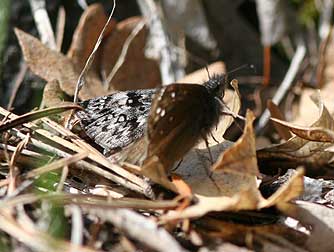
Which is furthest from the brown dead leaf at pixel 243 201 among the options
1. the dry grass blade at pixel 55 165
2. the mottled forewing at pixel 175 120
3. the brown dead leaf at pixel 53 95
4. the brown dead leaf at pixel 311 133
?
the brown dead leaf at pixel 53 95

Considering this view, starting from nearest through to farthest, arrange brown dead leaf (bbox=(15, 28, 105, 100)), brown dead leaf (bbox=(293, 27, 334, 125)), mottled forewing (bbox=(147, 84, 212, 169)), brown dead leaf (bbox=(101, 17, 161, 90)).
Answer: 1. mottled forewing (bbox=(147, 84, 212, 169))
2. brown dead leaf (bbox=(15, 28, 105, 100))
3. brown dead leaf (bbox=(293, 27, 334, 125))
4. brown dead leaf (bbox=(101, 17, 161, 90))

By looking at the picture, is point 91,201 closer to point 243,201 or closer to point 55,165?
point 55,165

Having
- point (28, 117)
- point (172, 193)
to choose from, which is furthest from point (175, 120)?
point (28, 117)

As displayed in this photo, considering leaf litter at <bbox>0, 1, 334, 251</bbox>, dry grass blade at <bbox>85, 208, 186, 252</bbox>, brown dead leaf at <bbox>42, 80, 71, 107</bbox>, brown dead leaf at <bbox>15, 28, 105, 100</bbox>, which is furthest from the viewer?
brown dead leaf at <bbox>15, 28, 105, 100</bbox>

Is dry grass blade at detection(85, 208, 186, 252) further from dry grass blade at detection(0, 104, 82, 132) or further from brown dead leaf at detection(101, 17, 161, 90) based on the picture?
brown dead leaf at detection(101, 17, 161, 90)

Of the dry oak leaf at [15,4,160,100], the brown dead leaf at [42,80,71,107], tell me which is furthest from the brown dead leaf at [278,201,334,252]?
the dry oak leaf at [15,4,160,100]

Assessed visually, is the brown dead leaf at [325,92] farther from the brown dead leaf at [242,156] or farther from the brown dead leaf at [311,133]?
the brown dead leaf at [242,156]
